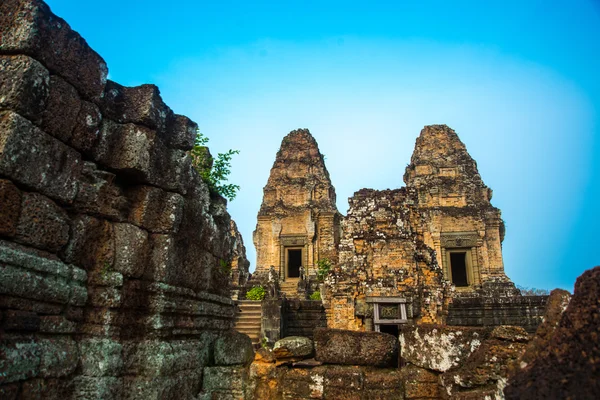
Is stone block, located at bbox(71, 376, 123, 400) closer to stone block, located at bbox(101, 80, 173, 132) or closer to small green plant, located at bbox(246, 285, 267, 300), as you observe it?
stone block, located at bbox(101, 80, 173, 132)

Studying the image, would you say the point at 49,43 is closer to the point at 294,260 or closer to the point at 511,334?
the point at 511,334

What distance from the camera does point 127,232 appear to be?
13.2ft

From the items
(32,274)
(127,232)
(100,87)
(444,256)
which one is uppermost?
(444,256)

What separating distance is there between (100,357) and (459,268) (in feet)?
81.5

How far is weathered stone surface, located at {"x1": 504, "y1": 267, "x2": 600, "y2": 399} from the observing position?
1845 millimetres

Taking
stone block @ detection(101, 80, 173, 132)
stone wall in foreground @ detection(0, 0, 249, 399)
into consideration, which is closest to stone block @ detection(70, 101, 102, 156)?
stone wall in foreground @ detection(0, 0, 249, 399)

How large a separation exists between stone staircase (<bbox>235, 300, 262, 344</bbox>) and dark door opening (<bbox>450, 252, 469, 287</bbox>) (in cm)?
1320

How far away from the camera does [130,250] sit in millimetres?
4000

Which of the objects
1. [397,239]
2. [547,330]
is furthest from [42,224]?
[397,239]

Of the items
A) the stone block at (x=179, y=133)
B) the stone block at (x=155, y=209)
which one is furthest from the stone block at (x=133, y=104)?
the stone block at (x=155, y=209)

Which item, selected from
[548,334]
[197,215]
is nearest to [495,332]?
[548,334]

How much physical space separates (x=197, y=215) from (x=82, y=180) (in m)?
1.38

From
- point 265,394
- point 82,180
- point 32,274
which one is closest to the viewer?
point 32,274

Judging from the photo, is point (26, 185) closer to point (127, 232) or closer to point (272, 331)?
point (127, 232)
